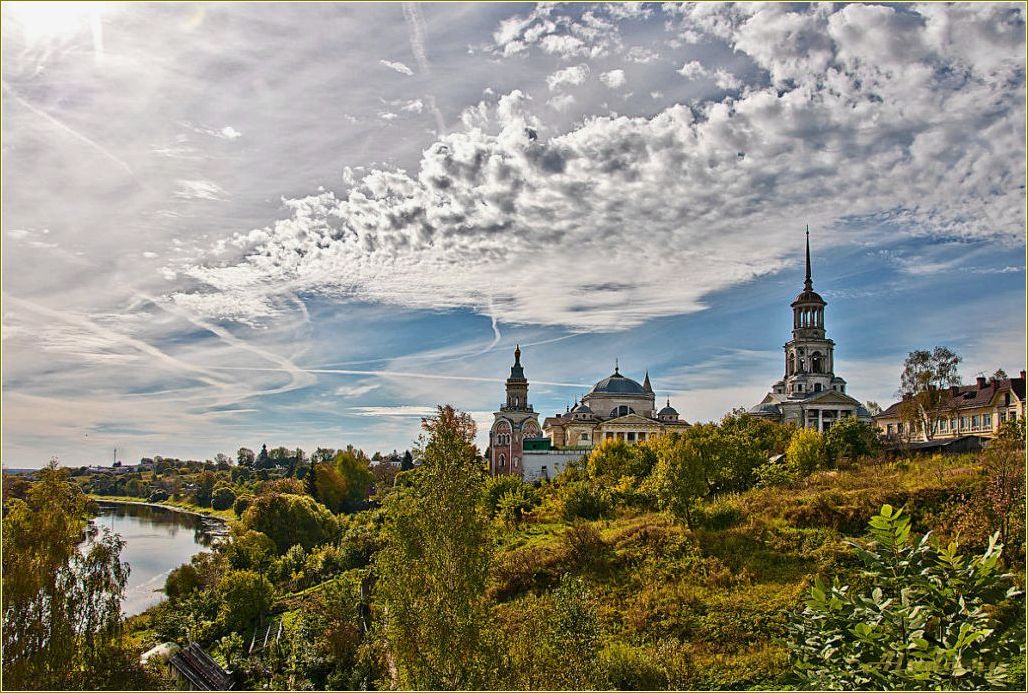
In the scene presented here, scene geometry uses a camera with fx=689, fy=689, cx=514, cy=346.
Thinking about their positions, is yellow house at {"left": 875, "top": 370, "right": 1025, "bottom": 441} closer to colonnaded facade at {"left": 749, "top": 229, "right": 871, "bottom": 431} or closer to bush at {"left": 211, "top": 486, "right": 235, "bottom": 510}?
colonnaded facade at {"left": 749, "top": 229, "right": 871, "bottom": 431}

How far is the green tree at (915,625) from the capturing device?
98.0 inches

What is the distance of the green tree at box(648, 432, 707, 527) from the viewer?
45.2ft

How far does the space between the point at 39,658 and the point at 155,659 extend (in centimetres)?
188

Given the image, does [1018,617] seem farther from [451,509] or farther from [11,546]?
[11,546]

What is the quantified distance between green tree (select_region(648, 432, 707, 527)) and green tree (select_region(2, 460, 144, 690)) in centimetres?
965

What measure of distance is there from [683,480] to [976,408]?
47.7 ft

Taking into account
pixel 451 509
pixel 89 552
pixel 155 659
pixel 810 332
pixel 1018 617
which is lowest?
pixel 155 659

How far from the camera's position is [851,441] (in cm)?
1864

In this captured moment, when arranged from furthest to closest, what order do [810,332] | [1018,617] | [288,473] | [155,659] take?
[810,332] → [288,473] → [155,659] → [1018,617]

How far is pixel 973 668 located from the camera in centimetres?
255

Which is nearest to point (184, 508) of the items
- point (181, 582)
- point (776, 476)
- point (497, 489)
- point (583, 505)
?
point (181, 582)

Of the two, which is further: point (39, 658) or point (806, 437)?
point (806, 437)

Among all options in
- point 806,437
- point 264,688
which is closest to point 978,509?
point 806,437

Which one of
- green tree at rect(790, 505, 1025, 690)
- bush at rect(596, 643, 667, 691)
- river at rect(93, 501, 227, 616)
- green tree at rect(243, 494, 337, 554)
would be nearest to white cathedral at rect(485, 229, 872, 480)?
green tree at rect(243, 494, 337, 554)
